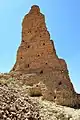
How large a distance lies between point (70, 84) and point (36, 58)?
16.3 feet

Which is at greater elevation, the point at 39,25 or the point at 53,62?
the point at 39,25

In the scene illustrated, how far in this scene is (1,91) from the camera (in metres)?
12.2

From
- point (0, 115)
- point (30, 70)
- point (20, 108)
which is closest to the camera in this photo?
point (0, 115)

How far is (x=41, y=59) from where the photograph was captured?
122 ft

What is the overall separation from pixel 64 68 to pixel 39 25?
20.9ft

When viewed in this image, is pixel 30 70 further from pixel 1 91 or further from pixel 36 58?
pixel 1 91

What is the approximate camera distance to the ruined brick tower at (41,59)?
1363 inches

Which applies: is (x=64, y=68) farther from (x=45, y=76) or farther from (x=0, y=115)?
(x=0, y=115)

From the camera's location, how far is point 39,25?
3916cm

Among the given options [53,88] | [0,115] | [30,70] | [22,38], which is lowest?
[0,115]

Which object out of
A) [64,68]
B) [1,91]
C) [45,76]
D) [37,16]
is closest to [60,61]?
[64,68]

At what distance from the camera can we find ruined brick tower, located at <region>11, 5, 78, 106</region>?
3462 centimetres

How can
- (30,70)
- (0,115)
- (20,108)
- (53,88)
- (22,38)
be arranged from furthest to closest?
1. (22,38)
2. (30,70)
3. (53,88)
4. (20,108)
5. (0,115)

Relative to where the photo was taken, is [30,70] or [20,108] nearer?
[20,108]
